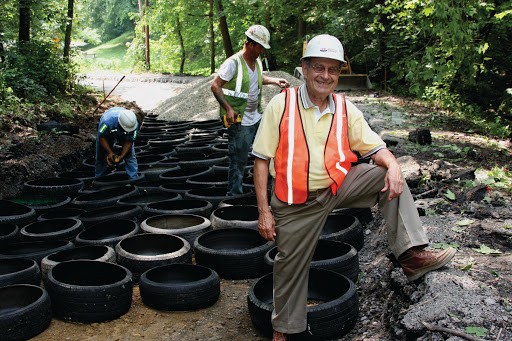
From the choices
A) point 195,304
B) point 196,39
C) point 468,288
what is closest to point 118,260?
point 195,304

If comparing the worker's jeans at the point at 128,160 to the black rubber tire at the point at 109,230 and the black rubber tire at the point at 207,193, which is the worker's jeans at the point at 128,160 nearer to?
the black rubber tire at the point at 207,193

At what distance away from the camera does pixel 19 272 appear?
4879 mm

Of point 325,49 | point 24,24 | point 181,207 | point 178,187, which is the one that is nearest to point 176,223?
point 181,207

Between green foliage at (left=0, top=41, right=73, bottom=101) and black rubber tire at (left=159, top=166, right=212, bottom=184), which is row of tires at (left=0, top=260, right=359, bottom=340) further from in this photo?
green foliage at (left=0, top=41, right=73, bottom=101)

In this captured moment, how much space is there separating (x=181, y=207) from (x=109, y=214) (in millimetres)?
978

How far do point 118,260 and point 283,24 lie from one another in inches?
972

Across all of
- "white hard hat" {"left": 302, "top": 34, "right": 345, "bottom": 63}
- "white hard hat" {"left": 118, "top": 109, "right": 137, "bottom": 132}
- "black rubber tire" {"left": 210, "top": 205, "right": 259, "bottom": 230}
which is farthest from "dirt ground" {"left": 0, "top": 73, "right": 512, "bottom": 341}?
"white hard hat" {"left": 118, "top": 109, "right": 137, "bottom": 132}

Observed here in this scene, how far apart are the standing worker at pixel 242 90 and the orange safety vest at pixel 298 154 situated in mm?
2991

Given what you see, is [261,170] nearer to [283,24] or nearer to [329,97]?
[329,97]

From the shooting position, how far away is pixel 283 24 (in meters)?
28.3

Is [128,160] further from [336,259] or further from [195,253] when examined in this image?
[336,259]

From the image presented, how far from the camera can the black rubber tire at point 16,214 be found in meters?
6.85

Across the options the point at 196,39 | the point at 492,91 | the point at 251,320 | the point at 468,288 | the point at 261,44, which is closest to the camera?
the point at 468,288

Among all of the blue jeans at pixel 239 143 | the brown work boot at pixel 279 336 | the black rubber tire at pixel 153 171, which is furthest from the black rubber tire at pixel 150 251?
the black rubber tire at pixel 153 171
